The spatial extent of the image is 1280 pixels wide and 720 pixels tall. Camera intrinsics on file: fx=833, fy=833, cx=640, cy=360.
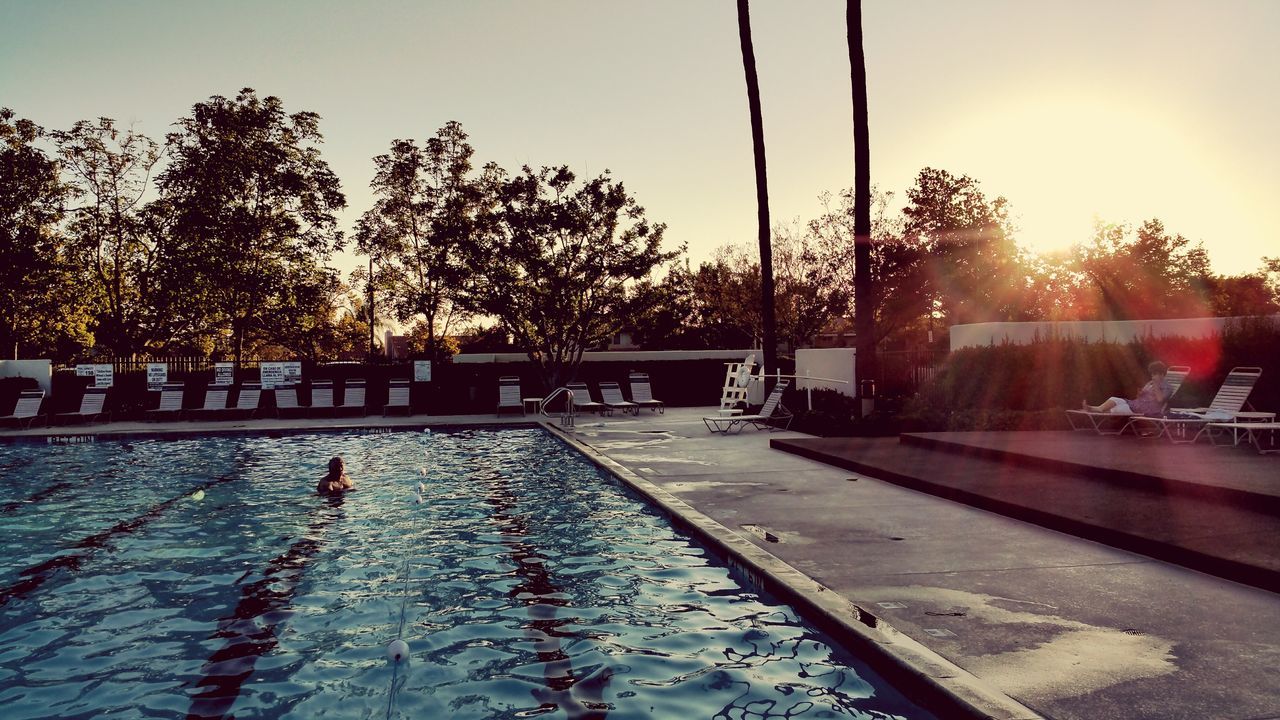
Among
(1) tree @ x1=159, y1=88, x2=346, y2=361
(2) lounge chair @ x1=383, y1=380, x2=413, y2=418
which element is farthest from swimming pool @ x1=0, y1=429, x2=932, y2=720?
(1) tree @ x1=159, y1=88, x2=346, y2=361

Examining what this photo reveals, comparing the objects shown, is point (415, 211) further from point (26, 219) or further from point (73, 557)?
point (73, 557)

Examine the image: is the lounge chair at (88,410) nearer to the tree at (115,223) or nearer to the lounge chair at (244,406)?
the lounge chair at (244,406)

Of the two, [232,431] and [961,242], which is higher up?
[961,242]

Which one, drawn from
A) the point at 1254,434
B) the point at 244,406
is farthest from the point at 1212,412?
the point at 244,406

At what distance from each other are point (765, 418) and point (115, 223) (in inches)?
1271

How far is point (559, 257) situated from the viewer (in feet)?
79.4

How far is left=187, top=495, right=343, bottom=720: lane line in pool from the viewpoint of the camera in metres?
4.05

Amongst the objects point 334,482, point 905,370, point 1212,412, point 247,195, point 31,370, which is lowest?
point 334,482

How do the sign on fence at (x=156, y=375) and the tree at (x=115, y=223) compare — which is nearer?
the sign on fence at (x=156, y=375)

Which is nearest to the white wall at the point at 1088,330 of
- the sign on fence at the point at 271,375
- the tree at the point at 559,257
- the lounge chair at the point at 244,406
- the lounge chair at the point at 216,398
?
the tree at the point at 559,257

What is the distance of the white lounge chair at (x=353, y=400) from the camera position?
75.5 ft

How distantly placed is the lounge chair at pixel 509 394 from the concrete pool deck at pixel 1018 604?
14.0m

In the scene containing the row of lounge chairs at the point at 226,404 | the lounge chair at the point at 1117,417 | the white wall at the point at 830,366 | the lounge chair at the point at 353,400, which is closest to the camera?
the lounge chair at the point at 1117,417

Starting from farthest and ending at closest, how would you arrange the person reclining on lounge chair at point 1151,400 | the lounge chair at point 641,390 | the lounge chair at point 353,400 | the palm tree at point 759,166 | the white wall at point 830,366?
the lounge chair at point 641,390, the lounge chair at point 353,400, the palm tree at point 759,166, the white wall at point 830,366, the person reclining on lounge chair at point 1151,400
